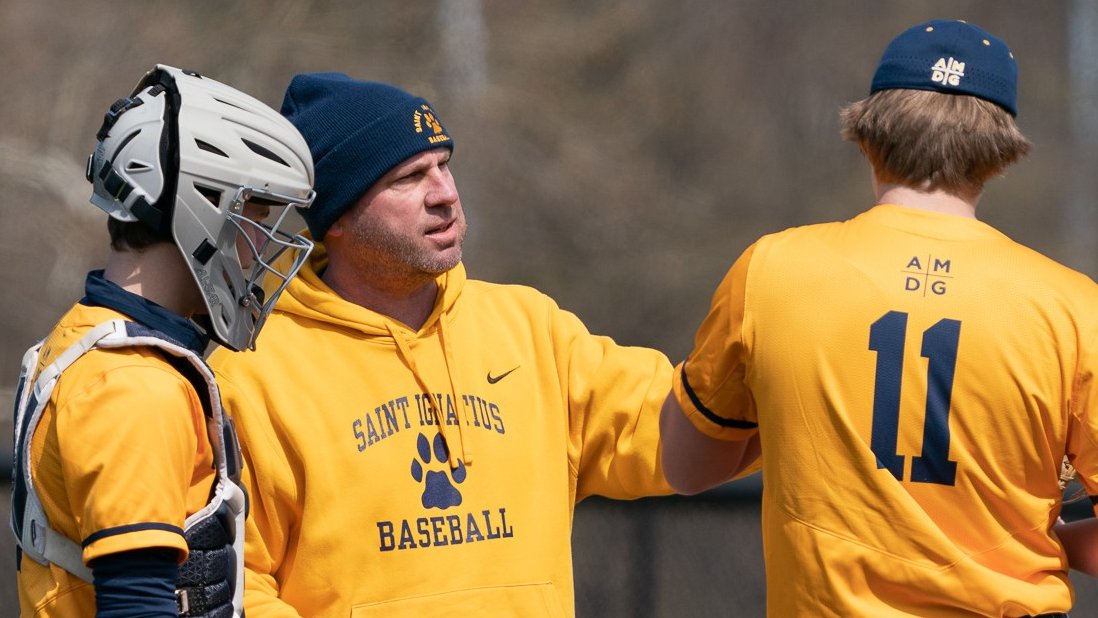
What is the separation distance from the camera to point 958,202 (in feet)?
7.28

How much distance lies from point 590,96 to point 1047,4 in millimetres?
1457

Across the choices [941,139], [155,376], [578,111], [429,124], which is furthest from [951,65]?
[578,111]

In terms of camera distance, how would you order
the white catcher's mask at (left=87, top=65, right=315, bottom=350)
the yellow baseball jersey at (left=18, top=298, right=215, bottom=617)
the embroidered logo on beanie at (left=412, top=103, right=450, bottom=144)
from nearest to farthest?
the yellow baseball jersey at (left=18, top=298, right=215, bottom=617) → the white catcher's mask at (left=87, top=65, right=315, bottom=350) → the embroidered logo on beanie at (left=412, top=103, right=450, bottom=144)

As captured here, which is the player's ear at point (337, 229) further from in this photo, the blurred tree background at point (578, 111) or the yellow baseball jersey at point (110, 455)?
the blurred tree background at point (578, 111)

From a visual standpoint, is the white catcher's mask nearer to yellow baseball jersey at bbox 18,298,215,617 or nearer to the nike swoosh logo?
yellow baseball jersey at bbox 18,298,215,617

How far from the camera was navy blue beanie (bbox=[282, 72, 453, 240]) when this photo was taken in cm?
289

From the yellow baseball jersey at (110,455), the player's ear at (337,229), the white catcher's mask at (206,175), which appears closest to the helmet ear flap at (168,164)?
the white catcher's mask at (206,175)

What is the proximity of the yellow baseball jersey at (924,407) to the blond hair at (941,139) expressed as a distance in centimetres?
7

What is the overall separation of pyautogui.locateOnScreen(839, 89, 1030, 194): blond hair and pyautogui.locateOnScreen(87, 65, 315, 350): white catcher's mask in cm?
95

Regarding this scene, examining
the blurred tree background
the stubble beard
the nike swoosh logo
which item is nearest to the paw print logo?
the nike swoosh logo

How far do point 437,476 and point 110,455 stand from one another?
93cm

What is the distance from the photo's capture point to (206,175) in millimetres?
2180

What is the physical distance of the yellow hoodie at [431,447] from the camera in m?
2.70

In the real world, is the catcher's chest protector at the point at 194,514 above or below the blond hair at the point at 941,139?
below
